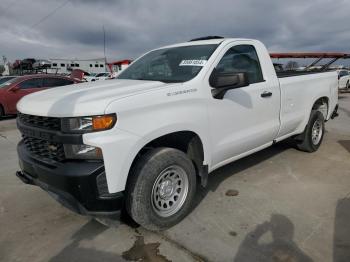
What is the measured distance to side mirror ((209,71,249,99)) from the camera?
3.27 meters

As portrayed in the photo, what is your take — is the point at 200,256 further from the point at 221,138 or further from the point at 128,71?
the point at 128,71

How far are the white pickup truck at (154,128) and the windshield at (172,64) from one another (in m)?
0.02

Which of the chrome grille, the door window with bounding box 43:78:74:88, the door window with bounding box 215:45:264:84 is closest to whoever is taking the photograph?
the chrome grille

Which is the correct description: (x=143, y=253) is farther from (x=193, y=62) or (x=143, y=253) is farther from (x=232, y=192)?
(x=193, y=62)

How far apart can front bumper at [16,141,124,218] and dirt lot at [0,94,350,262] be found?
0.48m

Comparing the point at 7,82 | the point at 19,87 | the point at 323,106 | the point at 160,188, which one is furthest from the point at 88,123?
the point at 7,82

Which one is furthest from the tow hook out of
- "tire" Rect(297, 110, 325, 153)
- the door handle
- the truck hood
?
"tire" Rect(297, 110, 325, 153)

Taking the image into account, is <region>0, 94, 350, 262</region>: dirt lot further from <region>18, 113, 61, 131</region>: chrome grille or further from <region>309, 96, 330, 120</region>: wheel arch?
<region>309, 96, 330, 120</region>: wheel arch

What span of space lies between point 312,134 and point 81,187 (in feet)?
14.3

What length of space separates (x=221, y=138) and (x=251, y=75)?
3.50 ft

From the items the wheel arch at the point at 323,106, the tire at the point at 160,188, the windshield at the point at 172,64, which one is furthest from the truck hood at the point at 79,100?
the wheel arch at the point at 323,106

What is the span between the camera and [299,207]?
3666 millimetres

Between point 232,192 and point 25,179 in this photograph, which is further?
point 232,192

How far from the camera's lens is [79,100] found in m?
2.76
